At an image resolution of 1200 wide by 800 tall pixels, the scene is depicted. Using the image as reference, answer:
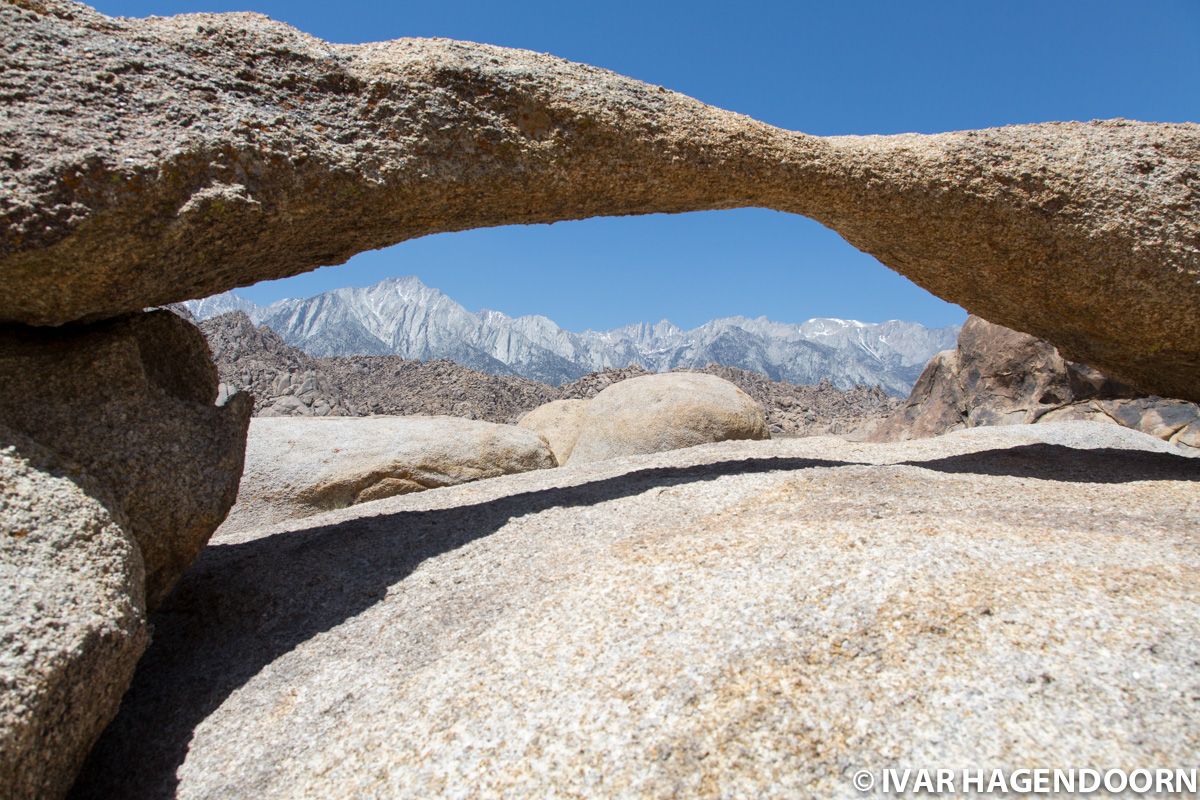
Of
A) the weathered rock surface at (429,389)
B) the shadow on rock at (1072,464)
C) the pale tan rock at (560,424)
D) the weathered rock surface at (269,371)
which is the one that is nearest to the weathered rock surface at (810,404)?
the weathered rock surface at (429,389)

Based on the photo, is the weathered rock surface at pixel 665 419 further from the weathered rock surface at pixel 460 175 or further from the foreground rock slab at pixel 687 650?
the foreground rock slab at pixel 687 650

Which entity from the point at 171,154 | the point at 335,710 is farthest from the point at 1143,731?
the point at 171,154

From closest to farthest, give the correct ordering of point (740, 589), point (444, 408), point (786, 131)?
point (740, 589)
point (786, 131)
point (444, 408)

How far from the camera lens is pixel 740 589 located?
3000 mm

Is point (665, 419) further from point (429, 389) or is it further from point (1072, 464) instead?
→ point (429, 389)

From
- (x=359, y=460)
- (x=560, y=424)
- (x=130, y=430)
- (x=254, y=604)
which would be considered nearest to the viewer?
(x=130, y=430)

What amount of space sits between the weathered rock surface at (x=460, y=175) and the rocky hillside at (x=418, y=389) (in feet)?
46.2

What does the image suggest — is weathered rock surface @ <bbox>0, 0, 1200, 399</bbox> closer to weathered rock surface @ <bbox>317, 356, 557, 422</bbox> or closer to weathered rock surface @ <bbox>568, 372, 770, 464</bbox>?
weathered rock surface @ <bbox>568, 372, 770, 464</bbox>

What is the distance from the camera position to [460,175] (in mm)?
4285

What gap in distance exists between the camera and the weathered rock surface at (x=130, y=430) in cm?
322

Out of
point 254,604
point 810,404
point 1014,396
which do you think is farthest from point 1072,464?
point 810,404

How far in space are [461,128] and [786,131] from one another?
2.37 meters

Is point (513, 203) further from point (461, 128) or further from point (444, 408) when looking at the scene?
point (444, 408)

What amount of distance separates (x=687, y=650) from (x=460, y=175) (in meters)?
3.04
